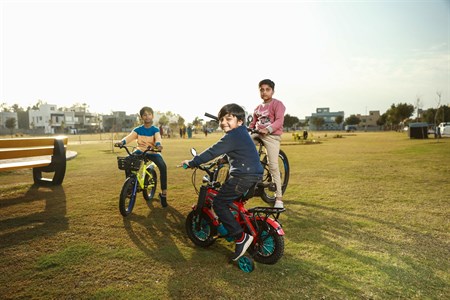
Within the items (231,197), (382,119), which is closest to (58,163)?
(231,197)

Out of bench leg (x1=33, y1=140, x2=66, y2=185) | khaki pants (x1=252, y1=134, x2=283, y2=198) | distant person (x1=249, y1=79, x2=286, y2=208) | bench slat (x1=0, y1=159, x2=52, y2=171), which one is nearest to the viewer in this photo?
distant person (x1=249, y1=79, x2=286, y2=208)

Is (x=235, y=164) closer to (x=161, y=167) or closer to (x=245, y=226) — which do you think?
(x=245, y=226)

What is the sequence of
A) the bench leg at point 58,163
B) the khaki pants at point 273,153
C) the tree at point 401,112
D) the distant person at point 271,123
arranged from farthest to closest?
1. the tree at point 401,112
2. the bench leg at point 58,163
3. the khaki pants at point 273,153
4. the distant person at point 271,123

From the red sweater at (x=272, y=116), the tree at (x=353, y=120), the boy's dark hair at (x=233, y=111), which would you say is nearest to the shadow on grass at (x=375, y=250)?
the red sweater at (x=272, y=116)

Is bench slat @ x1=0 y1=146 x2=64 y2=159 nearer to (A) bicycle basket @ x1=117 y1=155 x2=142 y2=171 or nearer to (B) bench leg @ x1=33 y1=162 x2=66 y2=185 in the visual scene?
(B) bench leg @ x1=33 y1=162 x2=66 y2=185

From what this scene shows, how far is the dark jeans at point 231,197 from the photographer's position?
3.33 m

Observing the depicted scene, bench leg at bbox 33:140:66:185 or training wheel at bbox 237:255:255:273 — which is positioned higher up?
bench leg at bbox 33:140:66:185

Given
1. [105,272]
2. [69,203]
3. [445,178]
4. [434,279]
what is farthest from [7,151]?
[445,178]

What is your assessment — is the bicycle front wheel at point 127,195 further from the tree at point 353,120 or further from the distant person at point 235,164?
the tree at point 353,120

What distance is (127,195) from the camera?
534 cm

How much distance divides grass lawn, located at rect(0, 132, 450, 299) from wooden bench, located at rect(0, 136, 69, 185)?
81 centimetres

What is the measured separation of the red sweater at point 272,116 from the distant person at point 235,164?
1.93 m

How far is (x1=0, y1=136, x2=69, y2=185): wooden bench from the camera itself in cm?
629

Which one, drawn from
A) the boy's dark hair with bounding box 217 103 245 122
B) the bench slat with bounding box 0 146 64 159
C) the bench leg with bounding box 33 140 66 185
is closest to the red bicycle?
the boy's dark hair with bounding box 217 103 245 122
